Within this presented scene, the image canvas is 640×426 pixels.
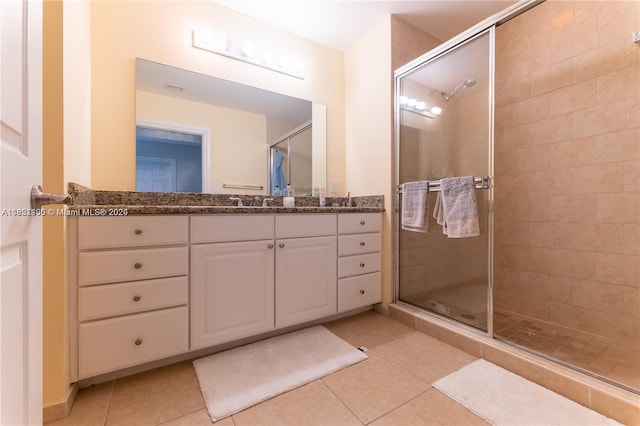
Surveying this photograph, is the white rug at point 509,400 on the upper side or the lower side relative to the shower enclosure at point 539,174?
lower

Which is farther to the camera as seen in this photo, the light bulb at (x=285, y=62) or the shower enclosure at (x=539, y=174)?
the light bulb at (x=285, y=62)

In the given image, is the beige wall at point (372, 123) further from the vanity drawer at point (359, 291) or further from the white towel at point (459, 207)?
the white towel at point (459, 207)

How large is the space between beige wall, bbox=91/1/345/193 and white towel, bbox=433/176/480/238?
5.11ft

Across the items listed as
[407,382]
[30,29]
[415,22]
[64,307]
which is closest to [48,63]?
[30,29]

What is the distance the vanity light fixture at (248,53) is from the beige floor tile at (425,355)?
7.40 feet

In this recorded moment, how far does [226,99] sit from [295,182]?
85 centimetres

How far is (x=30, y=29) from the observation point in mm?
601

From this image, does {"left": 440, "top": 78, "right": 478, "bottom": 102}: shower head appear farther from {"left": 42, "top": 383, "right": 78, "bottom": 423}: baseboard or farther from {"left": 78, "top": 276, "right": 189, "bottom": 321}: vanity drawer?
{"left": 42, "top": 383, "right": 78, "bottom": 423}: baseboard

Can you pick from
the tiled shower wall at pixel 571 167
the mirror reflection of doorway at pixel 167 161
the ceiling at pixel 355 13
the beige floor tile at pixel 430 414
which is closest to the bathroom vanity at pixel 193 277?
the mirror reflection of doorway at pixel 167 161

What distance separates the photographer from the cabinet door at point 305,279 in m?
1.64

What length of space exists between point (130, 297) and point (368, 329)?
57.5 inches

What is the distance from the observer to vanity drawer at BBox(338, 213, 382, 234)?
75.2 inches

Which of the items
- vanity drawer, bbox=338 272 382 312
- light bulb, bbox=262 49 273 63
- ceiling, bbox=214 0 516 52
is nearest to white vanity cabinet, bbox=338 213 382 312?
vanity drawer, bbox=338 272 382 312

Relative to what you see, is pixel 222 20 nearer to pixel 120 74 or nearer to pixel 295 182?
pixel 120 74
